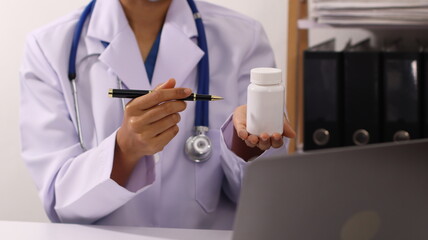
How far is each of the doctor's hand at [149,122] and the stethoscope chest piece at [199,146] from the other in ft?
0.49

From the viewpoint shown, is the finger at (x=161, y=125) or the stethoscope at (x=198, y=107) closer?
the finger at (x=161, y=125)

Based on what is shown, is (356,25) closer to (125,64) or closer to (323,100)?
(323,100)

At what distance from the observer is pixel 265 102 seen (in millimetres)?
882

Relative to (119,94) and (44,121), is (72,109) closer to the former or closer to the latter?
(44,121)

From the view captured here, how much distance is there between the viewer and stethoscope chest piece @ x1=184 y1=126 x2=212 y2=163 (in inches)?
46.1

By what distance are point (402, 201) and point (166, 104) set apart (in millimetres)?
420

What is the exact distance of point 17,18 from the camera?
1920 millimetres

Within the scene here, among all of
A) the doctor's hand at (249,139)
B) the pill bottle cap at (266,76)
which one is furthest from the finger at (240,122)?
the pill bottle cap at (266,76)

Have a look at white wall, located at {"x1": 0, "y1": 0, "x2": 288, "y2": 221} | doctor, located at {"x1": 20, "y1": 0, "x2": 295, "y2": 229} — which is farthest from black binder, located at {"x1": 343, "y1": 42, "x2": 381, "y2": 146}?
white wall, located at {"x1": 0, "y1": 0, "x2": 288, "y2": 221}

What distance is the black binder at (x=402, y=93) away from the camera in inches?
60.6

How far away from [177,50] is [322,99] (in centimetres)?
49

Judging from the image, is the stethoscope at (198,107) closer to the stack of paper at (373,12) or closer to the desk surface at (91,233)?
the desk surface at (91,233)

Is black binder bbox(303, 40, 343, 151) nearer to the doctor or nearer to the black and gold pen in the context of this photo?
the doctor

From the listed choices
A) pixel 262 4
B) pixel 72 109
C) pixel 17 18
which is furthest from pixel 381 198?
pixel 17 18
